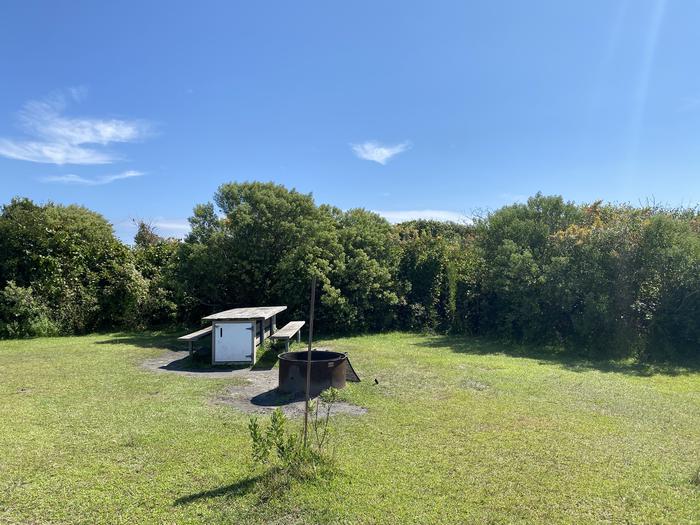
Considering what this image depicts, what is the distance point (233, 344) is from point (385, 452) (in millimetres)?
5367

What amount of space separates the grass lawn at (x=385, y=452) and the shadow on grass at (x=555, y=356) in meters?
1.00

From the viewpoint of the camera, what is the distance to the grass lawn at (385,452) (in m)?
3.38

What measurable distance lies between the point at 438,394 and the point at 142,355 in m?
6.46

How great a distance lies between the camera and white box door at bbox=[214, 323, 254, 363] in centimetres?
914

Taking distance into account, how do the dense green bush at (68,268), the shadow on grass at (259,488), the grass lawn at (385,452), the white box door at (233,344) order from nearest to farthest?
the grass lawn at (385,452) < the shadow on grass at (259,488) < the white box door at (233,344) < the dense green bush at (68,268)

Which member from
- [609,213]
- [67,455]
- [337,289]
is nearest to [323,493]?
[67,455]

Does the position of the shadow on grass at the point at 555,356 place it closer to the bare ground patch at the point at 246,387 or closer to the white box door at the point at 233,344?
the white box door at the point at 233,344

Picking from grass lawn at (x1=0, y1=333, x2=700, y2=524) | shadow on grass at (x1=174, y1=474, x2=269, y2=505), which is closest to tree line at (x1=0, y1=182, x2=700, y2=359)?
grass lawn at (x1=0, y1=333, x2=700, y2=524)

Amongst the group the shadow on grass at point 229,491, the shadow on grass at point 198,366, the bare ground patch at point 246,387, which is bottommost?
the shadow on grass at point 229,491

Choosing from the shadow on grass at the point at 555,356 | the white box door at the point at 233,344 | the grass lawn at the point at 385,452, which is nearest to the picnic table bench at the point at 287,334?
the white box door at the point at 233,344

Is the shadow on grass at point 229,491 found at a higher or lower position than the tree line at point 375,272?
lower

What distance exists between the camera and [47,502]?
3434 mm

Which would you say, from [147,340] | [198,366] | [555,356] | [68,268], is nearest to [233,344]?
[198,366]

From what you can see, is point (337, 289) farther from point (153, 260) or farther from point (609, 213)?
point (609, 213)
